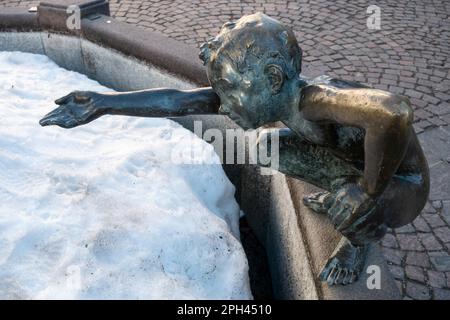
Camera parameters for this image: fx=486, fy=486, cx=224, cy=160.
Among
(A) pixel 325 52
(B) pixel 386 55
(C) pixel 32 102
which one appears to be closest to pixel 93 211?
(C) pixel 32 102

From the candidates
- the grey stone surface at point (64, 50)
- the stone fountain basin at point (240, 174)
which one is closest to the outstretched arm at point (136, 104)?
Answer: the stone fountain basin at point (240, 174)

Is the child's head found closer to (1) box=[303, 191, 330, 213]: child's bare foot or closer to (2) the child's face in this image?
(2) the child's face

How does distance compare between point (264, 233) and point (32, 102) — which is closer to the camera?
point (264, 233)

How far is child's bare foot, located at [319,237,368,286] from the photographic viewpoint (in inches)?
86.9

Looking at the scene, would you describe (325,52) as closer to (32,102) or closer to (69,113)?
(32,102)

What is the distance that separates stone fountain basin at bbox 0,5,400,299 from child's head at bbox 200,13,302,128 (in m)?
0.86

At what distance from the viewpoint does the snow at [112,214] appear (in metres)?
2.53

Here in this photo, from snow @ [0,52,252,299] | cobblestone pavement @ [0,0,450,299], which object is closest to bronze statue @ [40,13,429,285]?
snow @ [0,52,252,299]

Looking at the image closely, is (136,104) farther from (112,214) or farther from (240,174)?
(240,174)

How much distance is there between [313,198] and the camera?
2619 mm

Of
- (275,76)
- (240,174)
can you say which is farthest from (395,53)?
(275,76)

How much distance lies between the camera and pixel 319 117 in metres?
1.96

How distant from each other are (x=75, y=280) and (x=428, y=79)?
4217 mm

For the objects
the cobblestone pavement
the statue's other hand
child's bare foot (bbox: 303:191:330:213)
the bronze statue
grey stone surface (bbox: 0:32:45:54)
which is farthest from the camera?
grey stone surface (bbox: 0:32:45:54)
